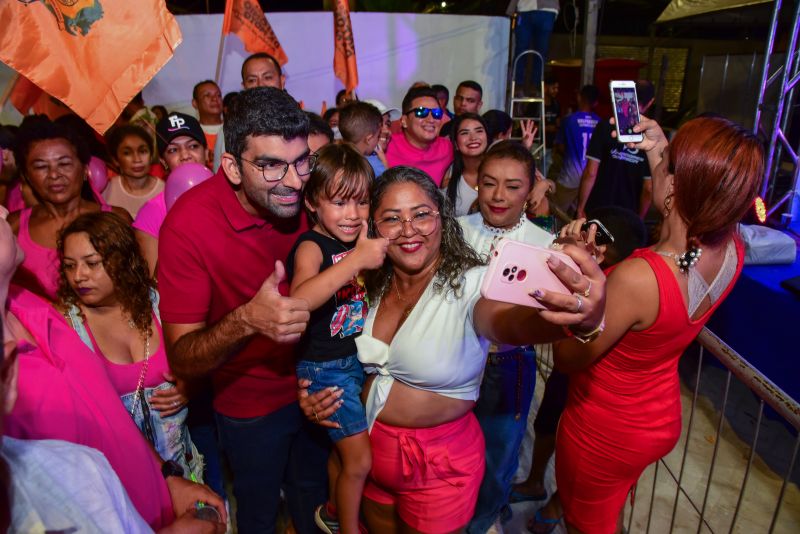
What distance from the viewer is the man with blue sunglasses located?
15.1ft

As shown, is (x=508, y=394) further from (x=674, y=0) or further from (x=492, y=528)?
(x=674, y=0)

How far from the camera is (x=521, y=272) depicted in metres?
1.31

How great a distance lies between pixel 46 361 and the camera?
1.37 m

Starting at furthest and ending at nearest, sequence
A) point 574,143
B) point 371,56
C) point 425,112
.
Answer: point 371,56
point 574,143
point 425,112

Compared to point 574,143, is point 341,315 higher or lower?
lower

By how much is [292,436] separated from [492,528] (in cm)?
152

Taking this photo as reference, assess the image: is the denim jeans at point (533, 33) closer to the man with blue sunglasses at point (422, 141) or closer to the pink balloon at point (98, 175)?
the man with blue sunglasses at point (422, 141)

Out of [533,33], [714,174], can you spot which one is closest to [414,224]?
[714,174]

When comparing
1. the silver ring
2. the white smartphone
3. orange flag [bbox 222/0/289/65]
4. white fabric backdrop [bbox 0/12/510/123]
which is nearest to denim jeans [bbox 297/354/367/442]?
the silver ring

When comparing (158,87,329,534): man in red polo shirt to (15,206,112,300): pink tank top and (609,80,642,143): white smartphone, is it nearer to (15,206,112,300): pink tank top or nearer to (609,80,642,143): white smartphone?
(15,206,112,300): pink tank top

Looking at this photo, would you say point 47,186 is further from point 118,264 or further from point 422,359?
point 422,359

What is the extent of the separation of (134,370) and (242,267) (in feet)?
2.36

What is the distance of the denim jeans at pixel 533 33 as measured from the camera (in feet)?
29.2

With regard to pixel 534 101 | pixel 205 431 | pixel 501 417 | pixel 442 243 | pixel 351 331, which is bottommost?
pixel 205 431
